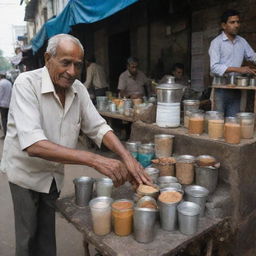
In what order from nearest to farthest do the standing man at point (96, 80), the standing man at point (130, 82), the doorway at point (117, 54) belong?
the standing man at point (130, 82)
the standing man at point (96, 80)
the doorway at point (117, 54)

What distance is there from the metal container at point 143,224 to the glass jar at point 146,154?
1.06 meters

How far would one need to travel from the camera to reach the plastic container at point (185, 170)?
85.8 inches

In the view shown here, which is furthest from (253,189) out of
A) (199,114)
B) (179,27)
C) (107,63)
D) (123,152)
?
(107,63)

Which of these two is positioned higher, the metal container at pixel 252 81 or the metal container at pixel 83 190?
the metal container at pixel 252 81

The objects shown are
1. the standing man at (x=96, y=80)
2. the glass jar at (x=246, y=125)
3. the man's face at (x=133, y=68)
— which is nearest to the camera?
the glass jar at (x=246, y=125)

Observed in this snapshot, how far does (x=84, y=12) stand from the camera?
4.89 m

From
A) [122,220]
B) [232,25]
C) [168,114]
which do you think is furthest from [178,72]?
[122,220]

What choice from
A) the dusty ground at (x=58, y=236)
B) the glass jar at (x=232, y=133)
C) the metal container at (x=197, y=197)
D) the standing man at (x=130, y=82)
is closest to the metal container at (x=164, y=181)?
the metal container at (x=197, y=197)

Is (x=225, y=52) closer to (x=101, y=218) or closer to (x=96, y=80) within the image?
(x=101, y=218)

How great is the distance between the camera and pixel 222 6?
16.1 ft

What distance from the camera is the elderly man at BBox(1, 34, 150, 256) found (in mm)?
1508

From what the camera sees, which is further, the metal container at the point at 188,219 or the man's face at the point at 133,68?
the man's face at the point at 133,68

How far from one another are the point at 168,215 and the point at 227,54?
8.73 feet

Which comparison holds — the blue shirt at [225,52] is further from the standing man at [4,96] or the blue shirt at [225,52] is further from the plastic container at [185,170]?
the standing man at [4,96]
